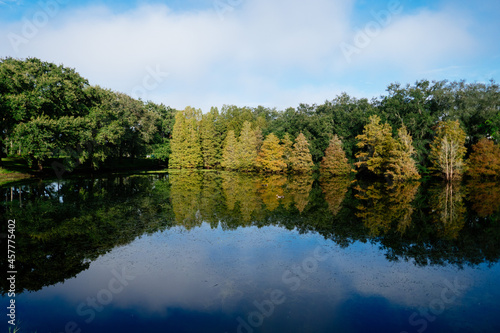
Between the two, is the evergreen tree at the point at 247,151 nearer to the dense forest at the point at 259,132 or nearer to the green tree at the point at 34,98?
the dense forest at the point at 259,132

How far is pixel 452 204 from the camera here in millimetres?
20672

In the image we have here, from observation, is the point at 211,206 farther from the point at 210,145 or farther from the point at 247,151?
the point at 210,145

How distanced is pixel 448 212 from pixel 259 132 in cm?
4098

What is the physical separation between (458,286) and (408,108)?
47279mm

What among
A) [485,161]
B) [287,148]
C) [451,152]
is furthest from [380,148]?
[287,148]

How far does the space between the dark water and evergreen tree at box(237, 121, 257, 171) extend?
115ft

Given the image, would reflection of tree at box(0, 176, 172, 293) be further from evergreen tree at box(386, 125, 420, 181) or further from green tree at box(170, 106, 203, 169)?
green tree at box(170, 106, 203, 169)

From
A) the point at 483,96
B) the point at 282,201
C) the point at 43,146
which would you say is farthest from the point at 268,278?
the point at 483,96

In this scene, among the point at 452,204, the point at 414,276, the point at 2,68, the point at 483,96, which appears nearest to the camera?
the point at 414,276

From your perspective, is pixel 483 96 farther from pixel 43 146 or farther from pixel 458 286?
pixel 43 146

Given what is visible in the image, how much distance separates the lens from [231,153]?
183 feet

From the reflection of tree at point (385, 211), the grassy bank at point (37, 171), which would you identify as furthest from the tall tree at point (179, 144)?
the reflection of tree at point (385, 211)

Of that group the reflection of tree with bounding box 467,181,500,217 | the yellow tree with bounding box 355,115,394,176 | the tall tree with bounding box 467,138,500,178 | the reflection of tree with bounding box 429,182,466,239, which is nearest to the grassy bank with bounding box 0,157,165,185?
the reflection of tree with bounding box 429,182,466,239

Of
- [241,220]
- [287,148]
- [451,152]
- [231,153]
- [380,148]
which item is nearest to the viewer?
[241,220]
